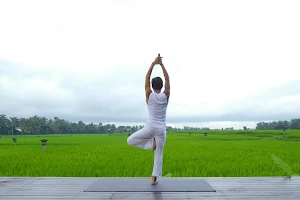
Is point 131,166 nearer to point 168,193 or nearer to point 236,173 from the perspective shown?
point 236,173

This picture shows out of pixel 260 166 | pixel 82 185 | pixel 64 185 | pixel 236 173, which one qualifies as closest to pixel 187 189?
pixel 82 185

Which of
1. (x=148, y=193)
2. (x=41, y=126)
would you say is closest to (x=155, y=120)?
(x=148, y=193)

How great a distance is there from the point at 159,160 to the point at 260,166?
6.07 m

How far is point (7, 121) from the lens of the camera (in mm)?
68625

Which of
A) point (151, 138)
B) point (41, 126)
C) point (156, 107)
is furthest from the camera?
point (41, 126)

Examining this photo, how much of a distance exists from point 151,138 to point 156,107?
499 mm

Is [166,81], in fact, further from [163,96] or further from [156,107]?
[156,107]

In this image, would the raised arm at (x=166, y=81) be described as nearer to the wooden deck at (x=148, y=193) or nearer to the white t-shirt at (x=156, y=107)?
the white t-shirt at (x=156, y=107)

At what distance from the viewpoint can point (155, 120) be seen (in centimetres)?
422

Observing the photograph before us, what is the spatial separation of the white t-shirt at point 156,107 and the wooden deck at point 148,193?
1.04 m

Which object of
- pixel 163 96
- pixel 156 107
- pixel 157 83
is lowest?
pixel 156 107

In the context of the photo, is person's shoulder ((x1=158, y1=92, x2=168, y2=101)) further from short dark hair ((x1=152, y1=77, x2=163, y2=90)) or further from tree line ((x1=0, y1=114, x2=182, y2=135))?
tree line ((x1=0, y1=114, x2=182, y2=135))

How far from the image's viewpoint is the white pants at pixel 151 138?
13.8 ft

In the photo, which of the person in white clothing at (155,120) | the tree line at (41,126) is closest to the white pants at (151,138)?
the person in white clothing at (155,120)
